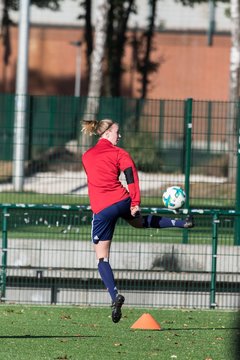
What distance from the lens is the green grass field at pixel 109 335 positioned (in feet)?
37.2

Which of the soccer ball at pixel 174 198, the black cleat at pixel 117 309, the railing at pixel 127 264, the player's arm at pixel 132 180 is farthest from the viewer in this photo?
the railing at pixel 127 264

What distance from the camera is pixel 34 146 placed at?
2072 centimetres

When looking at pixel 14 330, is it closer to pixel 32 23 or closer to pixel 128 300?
pixel 128 300

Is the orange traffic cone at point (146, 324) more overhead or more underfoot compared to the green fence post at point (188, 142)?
more underfoot

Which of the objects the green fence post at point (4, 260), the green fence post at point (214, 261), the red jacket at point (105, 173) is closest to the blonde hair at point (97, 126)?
the red jacket at point (105, 173)

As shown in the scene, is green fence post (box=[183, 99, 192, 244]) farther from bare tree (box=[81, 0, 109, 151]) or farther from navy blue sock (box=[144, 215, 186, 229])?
bare tree (box=[81, 0, 109, 151])

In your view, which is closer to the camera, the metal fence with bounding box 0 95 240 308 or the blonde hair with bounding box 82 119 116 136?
the blonde hair with bounding box 82 119 116 136

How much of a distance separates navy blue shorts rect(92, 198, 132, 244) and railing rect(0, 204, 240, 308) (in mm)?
3012

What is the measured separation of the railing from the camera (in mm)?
16016

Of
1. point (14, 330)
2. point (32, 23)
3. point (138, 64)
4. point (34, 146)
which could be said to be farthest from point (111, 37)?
point (14, 330)

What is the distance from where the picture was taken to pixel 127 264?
16188 mm

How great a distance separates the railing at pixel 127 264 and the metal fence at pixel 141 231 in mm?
13

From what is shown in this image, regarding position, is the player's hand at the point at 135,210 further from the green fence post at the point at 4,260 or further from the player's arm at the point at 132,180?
the green fence post at the point at 4,260

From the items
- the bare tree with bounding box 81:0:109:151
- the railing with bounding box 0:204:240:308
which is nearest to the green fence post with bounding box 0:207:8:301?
the railing with bounding box 0:204:240:308
